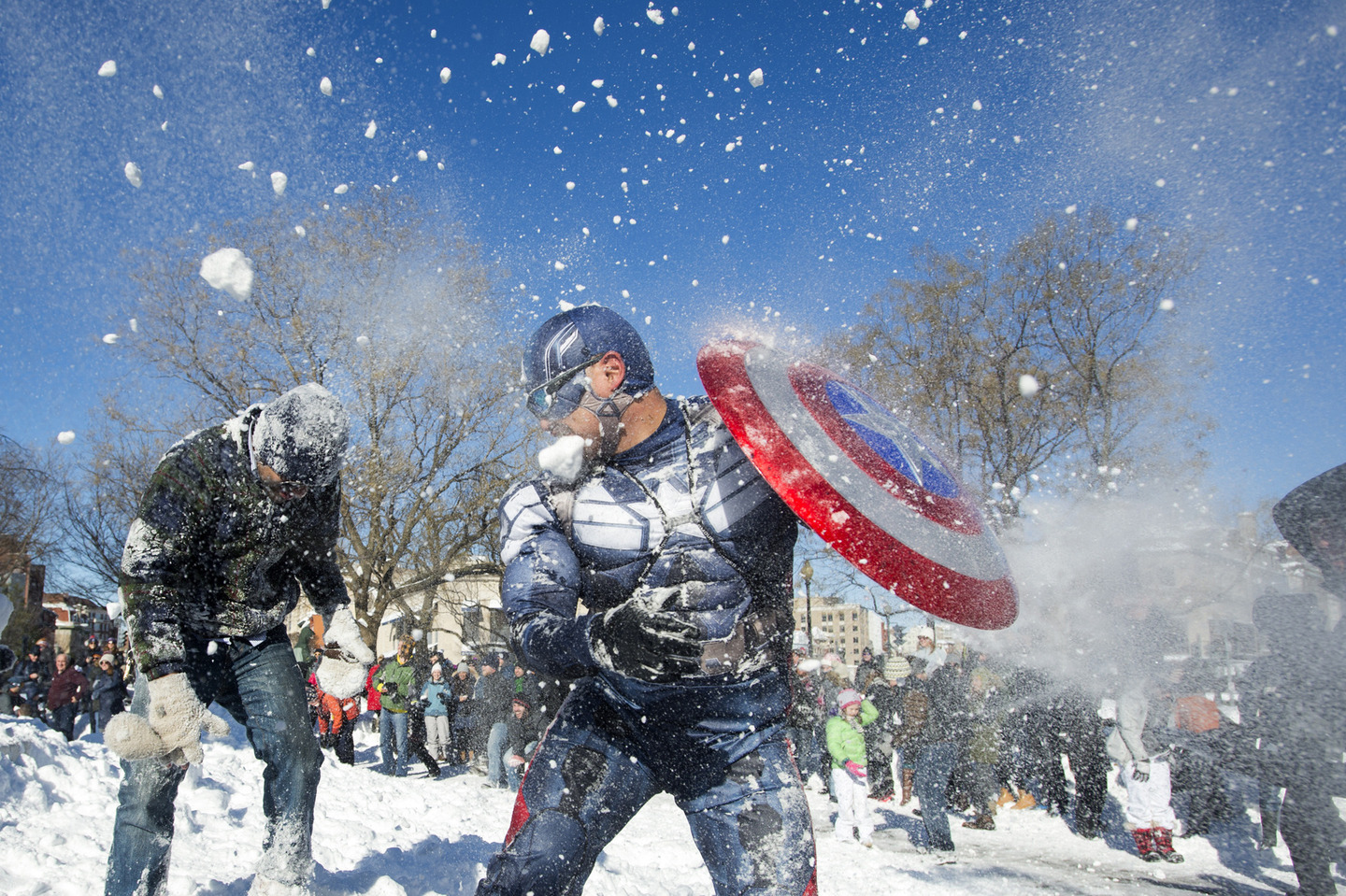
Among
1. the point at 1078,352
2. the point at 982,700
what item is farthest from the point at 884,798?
the point at 1078,352

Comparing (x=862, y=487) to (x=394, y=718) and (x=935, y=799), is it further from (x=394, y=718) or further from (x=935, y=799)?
(x=394, y=718)

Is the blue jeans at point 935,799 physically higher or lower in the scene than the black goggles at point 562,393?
lower

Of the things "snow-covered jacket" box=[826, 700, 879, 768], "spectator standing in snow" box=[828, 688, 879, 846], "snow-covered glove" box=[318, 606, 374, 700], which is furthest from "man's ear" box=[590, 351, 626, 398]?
"snow-covered jacket" box=[826, 700, 879, 768]

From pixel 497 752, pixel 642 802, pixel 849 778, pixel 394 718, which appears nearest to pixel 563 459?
pixel 642 802

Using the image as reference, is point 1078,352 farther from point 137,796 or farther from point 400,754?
point 137,796

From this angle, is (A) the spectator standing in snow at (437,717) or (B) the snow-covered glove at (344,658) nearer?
(B) the snow-covered glove at (344,658)

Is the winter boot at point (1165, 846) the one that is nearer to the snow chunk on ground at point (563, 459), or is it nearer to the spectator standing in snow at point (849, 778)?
the spectator standing in snow at point (849, 778)

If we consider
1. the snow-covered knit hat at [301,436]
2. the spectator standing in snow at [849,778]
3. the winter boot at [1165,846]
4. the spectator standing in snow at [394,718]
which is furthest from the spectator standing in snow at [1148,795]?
the spectator standing in snow at [394,718]

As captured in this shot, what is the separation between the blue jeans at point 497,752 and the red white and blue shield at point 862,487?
25.6 ft

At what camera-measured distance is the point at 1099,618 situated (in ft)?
25.5

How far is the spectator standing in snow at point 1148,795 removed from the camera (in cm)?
643

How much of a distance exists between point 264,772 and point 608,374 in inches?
69.2

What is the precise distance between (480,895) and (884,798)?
8.58m

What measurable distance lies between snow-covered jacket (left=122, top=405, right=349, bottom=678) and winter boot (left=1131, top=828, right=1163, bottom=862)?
6.87m
